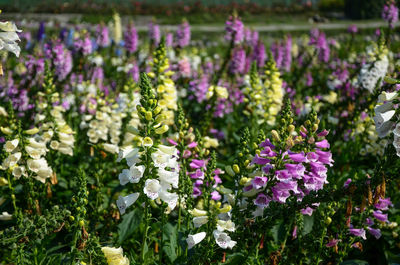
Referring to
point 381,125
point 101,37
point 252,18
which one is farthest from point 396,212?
point 252,18

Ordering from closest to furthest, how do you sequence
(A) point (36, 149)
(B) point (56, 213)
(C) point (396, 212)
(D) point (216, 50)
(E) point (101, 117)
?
(B) point (56, 213) → (A) point (36, 149) → (C) point (396, 212) → (E) point (101, 117) → (D) point (216, 50)

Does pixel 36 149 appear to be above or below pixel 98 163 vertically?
above

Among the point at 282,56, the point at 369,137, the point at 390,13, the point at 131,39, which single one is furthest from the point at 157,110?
the point at 282,56

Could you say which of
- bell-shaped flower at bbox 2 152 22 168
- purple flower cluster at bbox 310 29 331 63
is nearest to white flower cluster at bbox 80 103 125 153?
bell-shaped flower at bbox 2 152 22 168

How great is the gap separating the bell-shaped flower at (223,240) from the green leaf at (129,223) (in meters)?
1.10

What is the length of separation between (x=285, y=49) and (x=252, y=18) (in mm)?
18206

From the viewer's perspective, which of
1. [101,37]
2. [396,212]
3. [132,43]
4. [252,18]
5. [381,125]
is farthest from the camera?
[252,18]

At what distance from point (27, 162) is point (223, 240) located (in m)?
1.72

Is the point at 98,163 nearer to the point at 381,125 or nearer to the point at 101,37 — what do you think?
the point at 381,125

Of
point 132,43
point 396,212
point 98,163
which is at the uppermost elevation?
point 132,43

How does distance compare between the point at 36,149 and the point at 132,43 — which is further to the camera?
the point at 132,43

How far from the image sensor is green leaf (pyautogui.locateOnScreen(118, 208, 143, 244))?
10.6ft

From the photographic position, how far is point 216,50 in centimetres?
1434

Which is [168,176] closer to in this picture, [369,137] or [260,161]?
[260,161]
